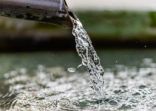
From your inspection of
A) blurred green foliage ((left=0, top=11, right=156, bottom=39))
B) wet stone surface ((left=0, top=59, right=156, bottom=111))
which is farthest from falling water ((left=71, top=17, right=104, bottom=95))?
blurred green foliage ((left=0, top=11, right=156, bottom=39))

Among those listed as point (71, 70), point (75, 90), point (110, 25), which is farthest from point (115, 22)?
A: point (75, 90)

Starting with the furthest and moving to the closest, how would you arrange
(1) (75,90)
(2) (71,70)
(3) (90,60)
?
(2) (71,70), (1) (75,90), (3) (90,60)

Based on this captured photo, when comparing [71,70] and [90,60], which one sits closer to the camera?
[90,60]

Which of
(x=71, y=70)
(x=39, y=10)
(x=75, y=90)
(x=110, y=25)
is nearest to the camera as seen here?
(x=39, y=10)

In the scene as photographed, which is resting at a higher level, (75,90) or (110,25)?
(110,25)

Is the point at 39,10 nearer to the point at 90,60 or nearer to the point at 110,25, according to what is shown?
the point at 90,60

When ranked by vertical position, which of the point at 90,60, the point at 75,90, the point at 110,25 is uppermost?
the point at 110,25

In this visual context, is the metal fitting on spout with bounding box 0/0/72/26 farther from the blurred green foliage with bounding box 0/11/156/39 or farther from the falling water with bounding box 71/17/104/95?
the blurred green foliage with bounding box 0/11/156/39
